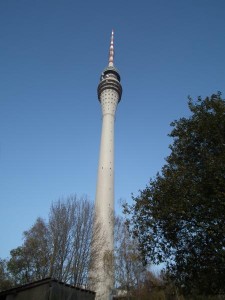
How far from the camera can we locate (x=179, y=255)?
15.6m

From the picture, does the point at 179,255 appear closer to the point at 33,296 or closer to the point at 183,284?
the point at 183,284

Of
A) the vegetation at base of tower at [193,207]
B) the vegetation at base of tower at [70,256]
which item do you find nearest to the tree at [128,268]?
the vegetation at base of tower at [70,256]

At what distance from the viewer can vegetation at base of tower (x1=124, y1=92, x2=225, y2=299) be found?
13820 mm

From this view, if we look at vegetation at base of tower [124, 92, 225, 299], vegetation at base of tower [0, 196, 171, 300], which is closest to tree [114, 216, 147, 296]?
vegetation at base of tower [0, 196, 171, 300]

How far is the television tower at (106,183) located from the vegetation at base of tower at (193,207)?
1528 cm

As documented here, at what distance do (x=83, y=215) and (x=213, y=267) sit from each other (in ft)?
60.5

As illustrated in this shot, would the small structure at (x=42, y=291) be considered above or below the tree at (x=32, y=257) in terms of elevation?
below

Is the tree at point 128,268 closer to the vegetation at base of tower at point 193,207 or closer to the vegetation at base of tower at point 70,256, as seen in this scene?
the vegetation at base of tower at point 70,256

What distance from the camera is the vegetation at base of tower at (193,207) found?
45.3ft

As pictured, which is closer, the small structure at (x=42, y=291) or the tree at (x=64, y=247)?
the small structure at (x=42, y=291)

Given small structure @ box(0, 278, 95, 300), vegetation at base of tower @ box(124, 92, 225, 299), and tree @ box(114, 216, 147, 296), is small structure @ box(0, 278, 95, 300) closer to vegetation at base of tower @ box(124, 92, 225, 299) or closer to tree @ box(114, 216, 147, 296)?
vegetation at base of tower @ box(124, 92, 225, 299)

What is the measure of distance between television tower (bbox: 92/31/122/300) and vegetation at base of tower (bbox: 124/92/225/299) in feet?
Result: 50.1

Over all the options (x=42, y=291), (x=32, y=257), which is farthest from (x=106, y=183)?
(x=42, y=291)

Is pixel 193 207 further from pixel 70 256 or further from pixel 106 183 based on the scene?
pixel 106 183
